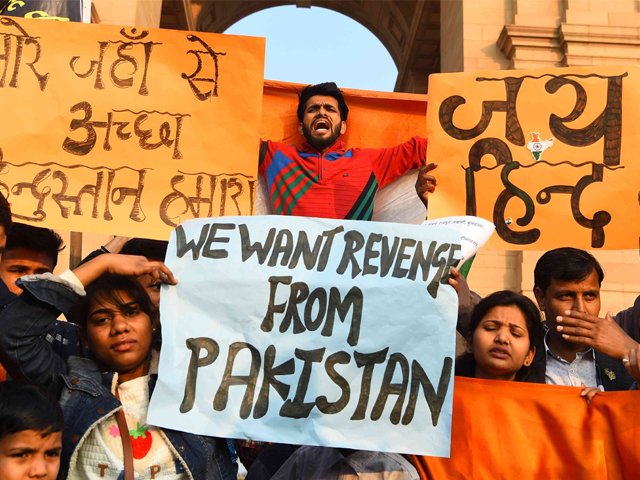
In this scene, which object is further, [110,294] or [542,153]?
[542,153]

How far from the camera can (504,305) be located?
4.74 meters

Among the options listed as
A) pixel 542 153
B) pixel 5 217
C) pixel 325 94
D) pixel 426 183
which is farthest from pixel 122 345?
pixel 542 153

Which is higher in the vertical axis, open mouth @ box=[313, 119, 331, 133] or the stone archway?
the stone archway

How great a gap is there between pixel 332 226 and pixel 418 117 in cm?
289

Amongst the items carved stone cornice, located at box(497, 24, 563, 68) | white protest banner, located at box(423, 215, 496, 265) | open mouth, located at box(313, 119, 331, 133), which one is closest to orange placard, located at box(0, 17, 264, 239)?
open mouth, located at box(313, 119, 331, 133)

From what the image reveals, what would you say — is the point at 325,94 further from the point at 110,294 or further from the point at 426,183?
the point at 110,294

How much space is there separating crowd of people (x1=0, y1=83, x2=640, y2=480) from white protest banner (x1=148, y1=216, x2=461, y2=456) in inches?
6.1

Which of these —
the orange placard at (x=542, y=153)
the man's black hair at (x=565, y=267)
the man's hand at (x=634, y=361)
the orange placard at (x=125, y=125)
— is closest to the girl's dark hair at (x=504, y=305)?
the man's black hair at (x=565, y=267)

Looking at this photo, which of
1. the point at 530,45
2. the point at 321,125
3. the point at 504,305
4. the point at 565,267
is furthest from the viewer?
the point at 530,45

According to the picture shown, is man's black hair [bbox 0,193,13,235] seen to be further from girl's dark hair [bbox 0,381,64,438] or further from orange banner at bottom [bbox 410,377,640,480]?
orange banner at bottom [bbox 410,377,640,480]

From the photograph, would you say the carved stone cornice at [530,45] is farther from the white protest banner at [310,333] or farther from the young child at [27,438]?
the young child at [27,438]

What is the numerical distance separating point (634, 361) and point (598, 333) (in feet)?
0.75

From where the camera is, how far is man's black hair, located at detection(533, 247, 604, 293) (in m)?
5.12

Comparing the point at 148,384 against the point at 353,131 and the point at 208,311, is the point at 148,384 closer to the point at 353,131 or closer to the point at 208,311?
the point at 208,311
